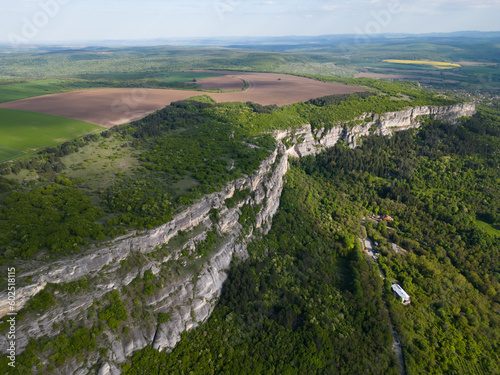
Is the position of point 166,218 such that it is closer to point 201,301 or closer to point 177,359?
point 201,301

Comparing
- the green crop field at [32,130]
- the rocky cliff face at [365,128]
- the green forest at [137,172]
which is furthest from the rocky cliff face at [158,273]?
the green crop field at [32,130]

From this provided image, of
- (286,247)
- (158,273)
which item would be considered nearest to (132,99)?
(286,247)

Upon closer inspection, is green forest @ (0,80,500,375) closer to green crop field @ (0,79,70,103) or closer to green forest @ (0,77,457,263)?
green forest @ (0,77,457,263)

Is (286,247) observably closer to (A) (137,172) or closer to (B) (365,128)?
(A) (137,172)

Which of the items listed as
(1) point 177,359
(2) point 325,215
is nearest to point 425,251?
(2) point 325,215

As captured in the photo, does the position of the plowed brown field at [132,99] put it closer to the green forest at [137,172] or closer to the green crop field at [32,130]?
the green crop field at [32,130]

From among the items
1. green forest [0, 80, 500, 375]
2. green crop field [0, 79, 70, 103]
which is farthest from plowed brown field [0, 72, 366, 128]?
green forest [0, 80, 500, 375]
